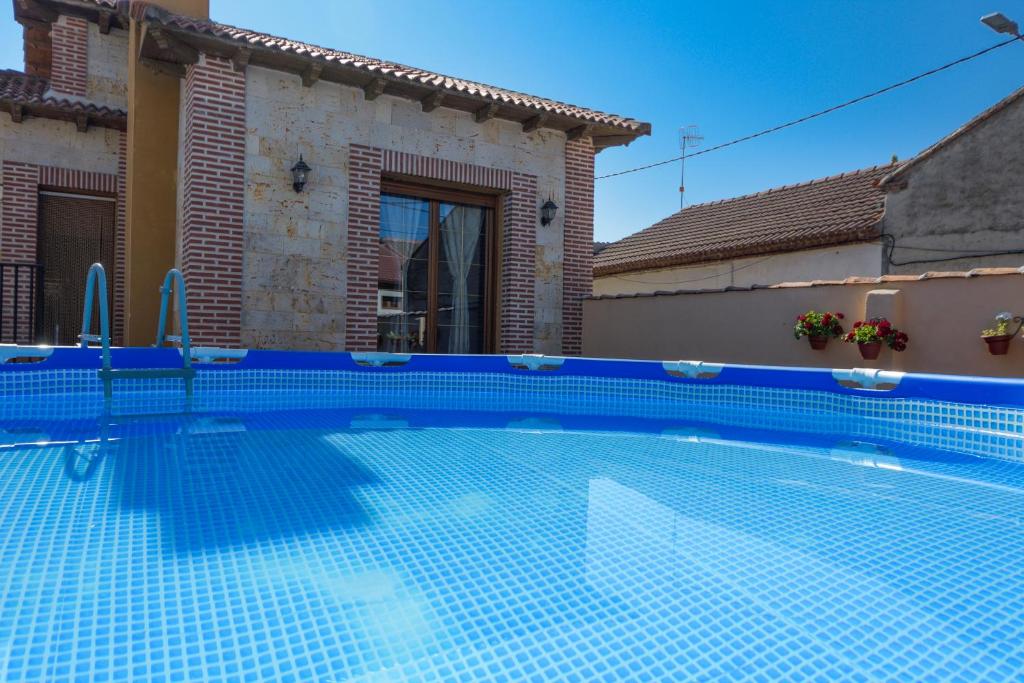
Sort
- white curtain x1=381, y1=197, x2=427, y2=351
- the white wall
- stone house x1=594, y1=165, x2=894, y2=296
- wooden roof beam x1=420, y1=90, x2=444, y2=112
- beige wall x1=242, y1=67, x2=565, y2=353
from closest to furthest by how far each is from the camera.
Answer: beige wall x1=242, y1=67, x2=565, y2=353 → wooden roof beam x1=420, y1=90, x2=444, y2=112 → white curtain x1=381, y1=197, x2=427, y2=351 → the white wall → stone house x1=594, y1=165, x2=894, y2=296

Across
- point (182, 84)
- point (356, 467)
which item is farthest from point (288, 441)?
point (182, 84)

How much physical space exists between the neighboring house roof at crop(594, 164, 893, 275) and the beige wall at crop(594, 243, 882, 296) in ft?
0.61

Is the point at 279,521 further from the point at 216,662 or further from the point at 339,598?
the point at 216,662

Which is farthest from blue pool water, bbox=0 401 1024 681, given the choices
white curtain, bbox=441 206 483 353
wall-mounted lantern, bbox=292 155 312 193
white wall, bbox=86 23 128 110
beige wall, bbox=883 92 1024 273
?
beige wall, bbox=883 92 1024 273

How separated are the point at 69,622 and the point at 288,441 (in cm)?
252

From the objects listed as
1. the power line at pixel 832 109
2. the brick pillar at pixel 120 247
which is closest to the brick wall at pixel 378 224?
the power line at pixel 832 109

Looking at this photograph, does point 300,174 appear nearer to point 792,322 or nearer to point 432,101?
point 432,101

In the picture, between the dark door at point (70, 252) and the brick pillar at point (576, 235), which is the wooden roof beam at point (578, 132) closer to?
the brick pillar at point (576, 235)

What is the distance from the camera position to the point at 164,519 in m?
2.47

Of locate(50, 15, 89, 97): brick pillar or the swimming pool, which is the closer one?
the swimming pool

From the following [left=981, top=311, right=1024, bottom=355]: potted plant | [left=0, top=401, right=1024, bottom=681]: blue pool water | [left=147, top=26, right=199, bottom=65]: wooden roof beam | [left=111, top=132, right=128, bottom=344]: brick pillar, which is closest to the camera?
[left=0, top=401, right=1024, bottom=681]: blue pool water

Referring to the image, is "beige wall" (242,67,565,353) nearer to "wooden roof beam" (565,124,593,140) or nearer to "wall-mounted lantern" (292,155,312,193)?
"wall-mounted lantern" (292,155,312,193)

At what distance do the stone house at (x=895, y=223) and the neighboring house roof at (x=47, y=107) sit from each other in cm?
965

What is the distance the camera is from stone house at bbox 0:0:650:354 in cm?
680
